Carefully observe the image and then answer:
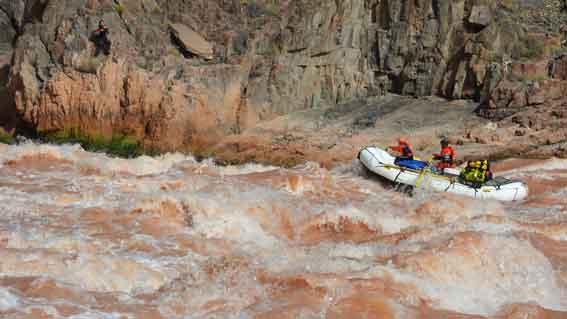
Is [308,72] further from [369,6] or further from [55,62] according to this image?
[55,62]

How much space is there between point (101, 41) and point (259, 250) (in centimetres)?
1181

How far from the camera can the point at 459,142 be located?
16.0 metres

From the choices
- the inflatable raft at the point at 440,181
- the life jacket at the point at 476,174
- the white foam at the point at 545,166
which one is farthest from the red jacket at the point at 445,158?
the white foam at the point at 545,166

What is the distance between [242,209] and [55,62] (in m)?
10.8

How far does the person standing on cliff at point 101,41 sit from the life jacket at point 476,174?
1014 cm

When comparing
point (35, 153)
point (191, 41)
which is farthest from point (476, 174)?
point (191, 41)

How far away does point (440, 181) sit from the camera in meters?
12.5

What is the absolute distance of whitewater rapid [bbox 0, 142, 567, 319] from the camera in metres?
6.13

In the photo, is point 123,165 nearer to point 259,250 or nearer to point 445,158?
point 259,250

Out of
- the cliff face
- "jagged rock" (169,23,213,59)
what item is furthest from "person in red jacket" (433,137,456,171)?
"jagged rock" (169,23,213,59)

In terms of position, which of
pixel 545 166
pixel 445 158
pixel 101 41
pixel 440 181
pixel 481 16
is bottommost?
pixel 545 166

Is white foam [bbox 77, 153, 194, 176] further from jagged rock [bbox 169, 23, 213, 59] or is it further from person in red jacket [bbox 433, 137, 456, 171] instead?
person in red jacket [bbox 433, 137, 456, 171]

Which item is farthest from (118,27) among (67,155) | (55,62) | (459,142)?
(459,142)

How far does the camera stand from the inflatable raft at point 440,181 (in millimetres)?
12188
